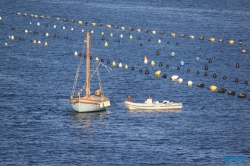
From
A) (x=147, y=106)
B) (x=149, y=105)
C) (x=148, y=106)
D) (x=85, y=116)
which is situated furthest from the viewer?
(x=148, y=106)

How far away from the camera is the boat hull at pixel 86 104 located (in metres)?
186

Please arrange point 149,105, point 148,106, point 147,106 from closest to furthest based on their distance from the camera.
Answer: point 149,105 < point 147,106 < point 148,106

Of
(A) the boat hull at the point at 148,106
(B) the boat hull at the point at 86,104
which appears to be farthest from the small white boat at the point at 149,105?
(B) the boat hull at the point at 86,104

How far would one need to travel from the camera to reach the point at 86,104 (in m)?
186

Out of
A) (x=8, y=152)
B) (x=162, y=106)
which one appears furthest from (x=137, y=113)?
(x=8, y=152)

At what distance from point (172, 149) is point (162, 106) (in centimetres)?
2631

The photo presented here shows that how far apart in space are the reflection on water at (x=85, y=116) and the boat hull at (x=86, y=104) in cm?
85

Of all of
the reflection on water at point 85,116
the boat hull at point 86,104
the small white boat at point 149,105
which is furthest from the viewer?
the small white boat at point 149,105

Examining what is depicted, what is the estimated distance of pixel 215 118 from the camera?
188 metres

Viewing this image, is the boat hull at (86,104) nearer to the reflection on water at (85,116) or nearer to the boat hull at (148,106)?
the reflection on water at (85,116)

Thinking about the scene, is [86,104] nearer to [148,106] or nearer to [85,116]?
[85,116]

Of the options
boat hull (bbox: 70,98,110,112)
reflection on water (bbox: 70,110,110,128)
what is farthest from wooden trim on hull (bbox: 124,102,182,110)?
boat hull (bbox: 70,98,110,112)

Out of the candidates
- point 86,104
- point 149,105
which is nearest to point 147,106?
point 149,105

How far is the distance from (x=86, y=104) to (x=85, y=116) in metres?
2.20
